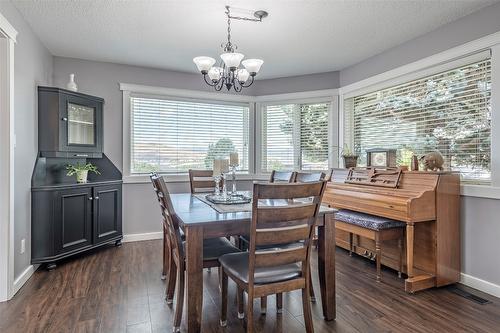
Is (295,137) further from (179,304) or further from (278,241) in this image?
(179,304)

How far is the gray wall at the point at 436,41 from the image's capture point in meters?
2.65

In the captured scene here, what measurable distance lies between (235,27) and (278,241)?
229 cm

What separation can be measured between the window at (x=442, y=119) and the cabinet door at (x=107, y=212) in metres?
3.45

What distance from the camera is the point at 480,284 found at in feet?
8.79

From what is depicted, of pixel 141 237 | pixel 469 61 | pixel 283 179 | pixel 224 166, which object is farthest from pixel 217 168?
pixel 469 61

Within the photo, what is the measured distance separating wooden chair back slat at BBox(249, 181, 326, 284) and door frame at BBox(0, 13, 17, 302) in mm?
2183

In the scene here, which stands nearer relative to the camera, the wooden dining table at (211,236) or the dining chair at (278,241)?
the dining chair at (278,241)

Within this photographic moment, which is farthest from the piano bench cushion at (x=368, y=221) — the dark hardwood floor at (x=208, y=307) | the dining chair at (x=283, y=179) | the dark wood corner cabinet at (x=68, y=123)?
the dark wood corner cabinet at (x=68, y=123)

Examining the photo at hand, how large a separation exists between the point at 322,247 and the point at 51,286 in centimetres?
249

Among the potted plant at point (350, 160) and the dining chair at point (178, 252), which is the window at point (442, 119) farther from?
the dining chair at point (178, 252)

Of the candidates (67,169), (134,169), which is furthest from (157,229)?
(67,169)

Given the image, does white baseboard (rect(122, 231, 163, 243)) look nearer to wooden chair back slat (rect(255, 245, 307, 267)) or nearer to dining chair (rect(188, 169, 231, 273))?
dining chair (rect(188, 169, 231, 273))

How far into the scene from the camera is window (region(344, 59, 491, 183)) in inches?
108

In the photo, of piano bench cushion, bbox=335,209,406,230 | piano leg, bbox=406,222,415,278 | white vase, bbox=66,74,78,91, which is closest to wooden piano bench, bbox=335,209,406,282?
piano bench cushion, bbox=335,209,406,230
